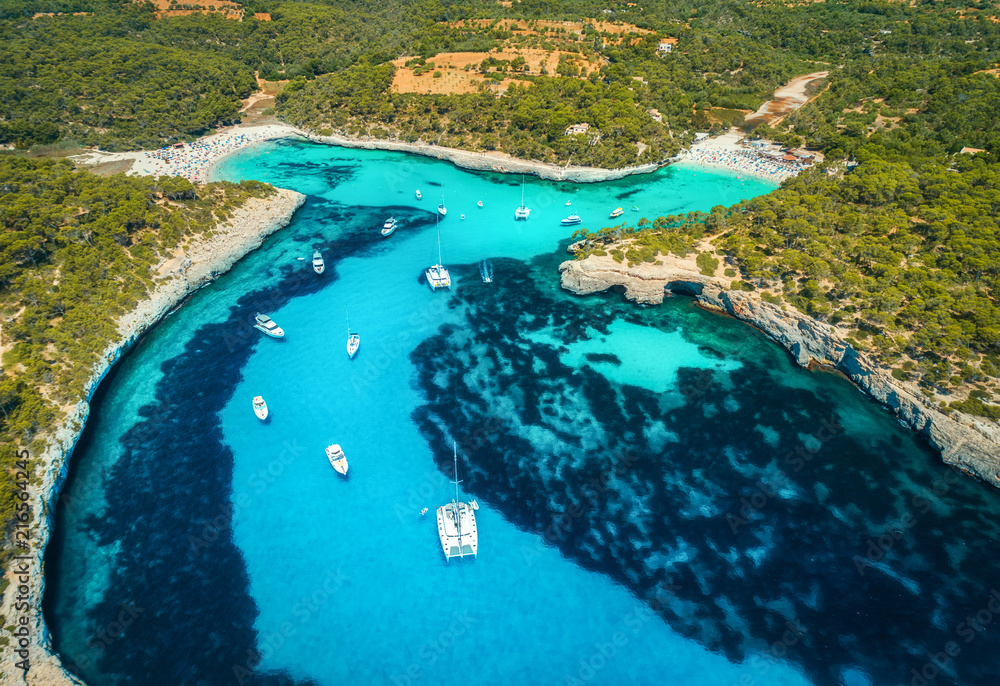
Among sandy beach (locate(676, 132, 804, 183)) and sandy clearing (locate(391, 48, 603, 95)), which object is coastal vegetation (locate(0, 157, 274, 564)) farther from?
sandy beach (locate(676, 132, 804, 183))

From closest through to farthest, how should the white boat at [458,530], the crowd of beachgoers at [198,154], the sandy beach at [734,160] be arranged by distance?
the white boat at [458,530] → the crowd of beachgoers at [198,154] → the sandy beach at [734,160]

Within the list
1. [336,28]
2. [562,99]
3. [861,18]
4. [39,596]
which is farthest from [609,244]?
[861,18]

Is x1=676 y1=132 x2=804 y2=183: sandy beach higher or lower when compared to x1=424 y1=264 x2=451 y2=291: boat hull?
higher

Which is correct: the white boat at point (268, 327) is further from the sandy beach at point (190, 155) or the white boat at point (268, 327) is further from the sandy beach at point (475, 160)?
the sandy beach at point (475, 160)

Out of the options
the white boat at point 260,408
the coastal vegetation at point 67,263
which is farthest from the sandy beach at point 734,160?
the white boat at point 260,408

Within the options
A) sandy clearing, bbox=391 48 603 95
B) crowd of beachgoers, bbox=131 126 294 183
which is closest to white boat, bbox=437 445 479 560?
crowd of beachgoers, bbox=131 126 294 183

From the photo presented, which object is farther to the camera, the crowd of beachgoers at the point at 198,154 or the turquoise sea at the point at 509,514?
the crowd of beachgoers at the point at 198,154
